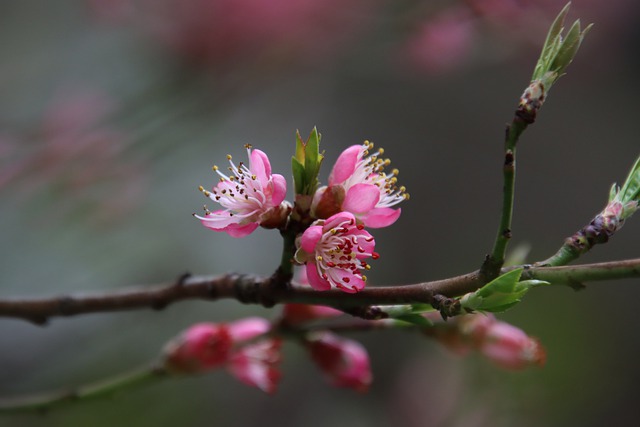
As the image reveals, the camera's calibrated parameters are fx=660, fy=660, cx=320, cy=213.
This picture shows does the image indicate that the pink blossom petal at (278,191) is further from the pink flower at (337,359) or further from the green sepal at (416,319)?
the pink flower at (337,359)

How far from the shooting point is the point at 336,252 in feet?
1.94

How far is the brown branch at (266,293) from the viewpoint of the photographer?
49 centimetres

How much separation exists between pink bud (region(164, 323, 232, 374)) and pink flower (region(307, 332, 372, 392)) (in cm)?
12

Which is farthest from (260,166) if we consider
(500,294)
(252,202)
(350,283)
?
(500,294)

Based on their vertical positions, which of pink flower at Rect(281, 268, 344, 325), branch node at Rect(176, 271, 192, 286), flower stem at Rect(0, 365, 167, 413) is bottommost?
flower stem at Rect(0, 365, 167, 413)

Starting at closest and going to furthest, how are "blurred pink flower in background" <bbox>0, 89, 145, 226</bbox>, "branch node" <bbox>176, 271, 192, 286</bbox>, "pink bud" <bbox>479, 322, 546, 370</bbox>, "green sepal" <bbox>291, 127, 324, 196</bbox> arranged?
"green sepal" <bbox>291, 127, 324, 196</bbox> → "branch node" <bbox>176, 271, 192, 286</bbox> → "pink bud" <bbox>479, 322, 546, 370</bbox> → "blurred pink flower in background" <bbox>0, 89, 145, 226</bbox>

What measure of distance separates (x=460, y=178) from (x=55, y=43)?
6.72ft

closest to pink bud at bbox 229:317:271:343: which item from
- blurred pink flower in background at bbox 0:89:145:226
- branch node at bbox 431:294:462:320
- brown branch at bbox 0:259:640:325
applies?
brown branch at bbox 0:259:640:325

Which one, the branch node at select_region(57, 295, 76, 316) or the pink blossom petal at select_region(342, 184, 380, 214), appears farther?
the branch node at select_region(57, 295, 76, 316)

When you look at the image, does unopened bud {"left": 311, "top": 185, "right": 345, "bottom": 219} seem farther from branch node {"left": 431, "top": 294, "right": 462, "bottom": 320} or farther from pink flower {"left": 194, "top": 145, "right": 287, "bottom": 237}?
branch node {"left": 431, "top": 294, "right": 462, "bottom": 320}

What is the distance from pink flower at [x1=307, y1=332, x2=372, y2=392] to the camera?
81 cm

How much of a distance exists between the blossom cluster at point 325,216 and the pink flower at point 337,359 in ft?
0.69

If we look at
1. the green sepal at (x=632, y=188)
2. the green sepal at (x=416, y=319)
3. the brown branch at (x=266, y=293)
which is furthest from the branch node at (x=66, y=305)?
the green sepal at (x=632, y=188)

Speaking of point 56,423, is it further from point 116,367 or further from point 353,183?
point 353,183
